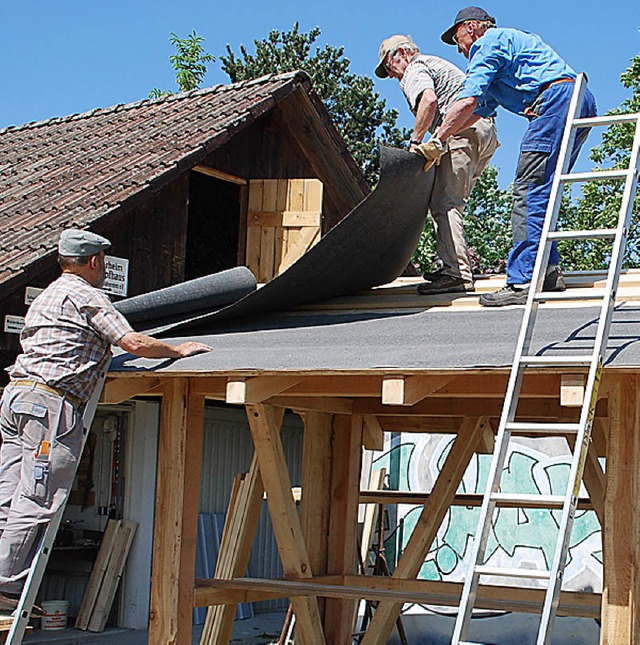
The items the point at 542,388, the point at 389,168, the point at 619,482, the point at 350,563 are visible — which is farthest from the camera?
the point at 350,563

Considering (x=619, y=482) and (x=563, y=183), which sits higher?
(x=563, y=183)

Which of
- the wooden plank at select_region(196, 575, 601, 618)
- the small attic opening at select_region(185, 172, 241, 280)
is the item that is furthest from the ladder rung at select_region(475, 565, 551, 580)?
the small attic opening at select_region(185, 172, 241, 280)

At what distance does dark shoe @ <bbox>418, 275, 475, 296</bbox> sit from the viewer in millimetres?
7832

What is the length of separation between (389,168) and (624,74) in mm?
17700

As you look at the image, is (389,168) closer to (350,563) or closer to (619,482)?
(619,482)

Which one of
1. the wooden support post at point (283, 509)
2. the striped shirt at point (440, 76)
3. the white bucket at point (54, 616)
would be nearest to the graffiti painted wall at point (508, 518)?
the white bucket at point (54, 616)

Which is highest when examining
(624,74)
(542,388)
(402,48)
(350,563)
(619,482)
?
(624,74)

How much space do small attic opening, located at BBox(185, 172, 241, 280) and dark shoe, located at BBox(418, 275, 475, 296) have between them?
7.41 metres

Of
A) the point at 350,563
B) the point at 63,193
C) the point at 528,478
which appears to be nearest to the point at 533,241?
the point at 350,563

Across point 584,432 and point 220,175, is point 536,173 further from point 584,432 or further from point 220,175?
point 220,175

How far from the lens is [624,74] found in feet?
75.9

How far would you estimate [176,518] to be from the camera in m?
6.88

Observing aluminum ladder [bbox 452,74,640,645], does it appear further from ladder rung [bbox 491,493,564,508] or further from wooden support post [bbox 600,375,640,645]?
wooden support post [bbox 600,375,640,645]

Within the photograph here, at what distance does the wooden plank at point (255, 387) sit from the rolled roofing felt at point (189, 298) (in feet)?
4.54
